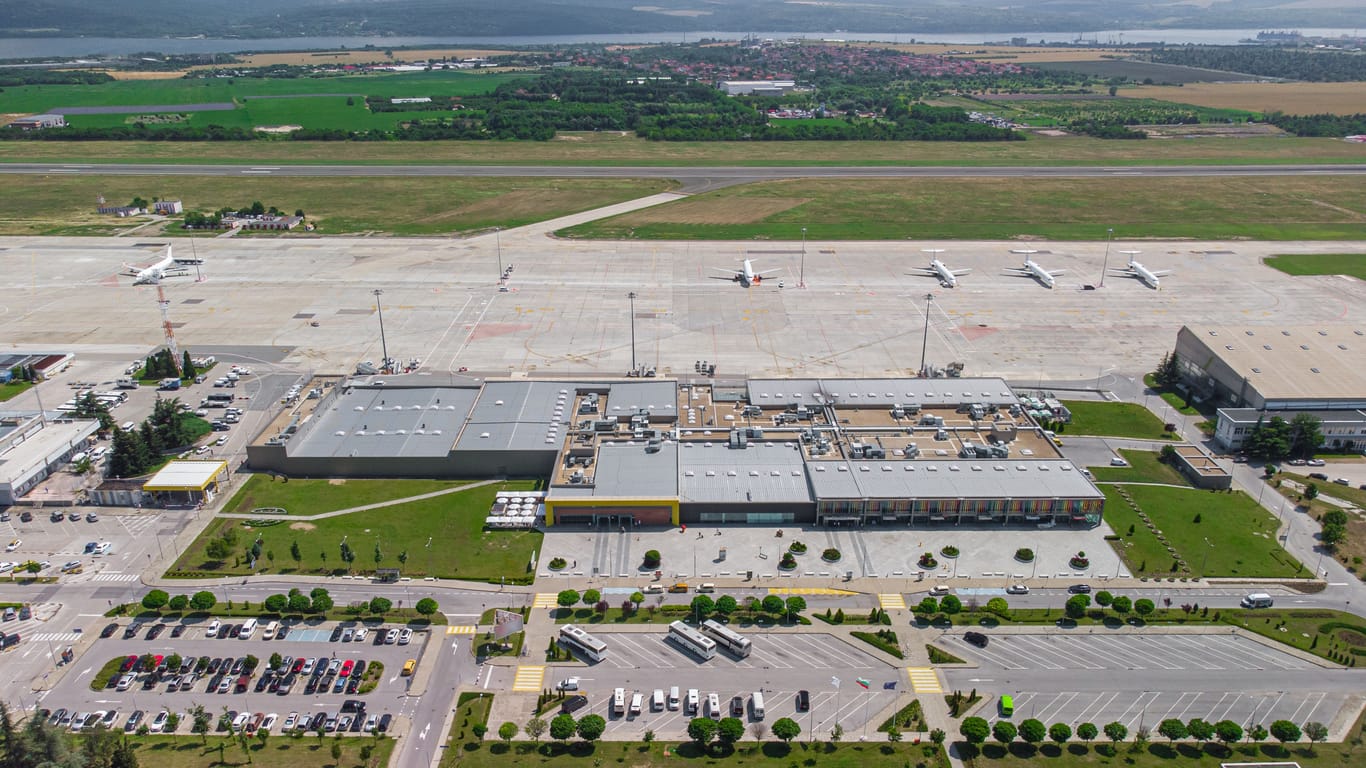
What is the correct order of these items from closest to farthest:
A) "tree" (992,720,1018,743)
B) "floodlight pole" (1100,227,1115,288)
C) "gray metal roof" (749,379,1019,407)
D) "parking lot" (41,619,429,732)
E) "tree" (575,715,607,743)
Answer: "tree" (992,720,1018,743) < "tree" (575,715,607,743) < "parking lot" (41,619,429,732) < "gray metal roof" (749,379,1019,407) < "floodlight pole" (1100,227,1115,288)

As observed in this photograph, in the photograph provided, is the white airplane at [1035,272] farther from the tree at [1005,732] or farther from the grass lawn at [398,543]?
the tree at [1005,732]

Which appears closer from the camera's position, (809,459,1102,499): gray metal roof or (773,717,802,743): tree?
(773,717,802,743): tree

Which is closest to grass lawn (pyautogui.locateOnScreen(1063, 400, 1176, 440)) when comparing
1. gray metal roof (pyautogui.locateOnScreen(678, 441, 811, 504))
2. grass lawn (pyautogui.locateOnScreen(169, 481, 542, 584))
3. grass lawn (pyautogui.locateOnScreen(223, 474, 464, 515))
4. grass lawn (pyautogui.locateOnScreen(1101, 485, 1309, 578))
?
grass lawn (pyautogui.locateOnScreen(1101, 485, 1309, 578))

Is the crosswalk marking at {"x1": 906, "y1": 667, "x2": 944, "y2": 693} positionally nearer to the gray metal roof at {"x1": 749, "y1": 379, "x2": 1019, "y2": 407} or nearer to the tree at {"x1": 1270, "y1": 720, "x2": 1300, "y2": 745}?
the tree at {"x1": 1270, "y1": 720, "x2": 1300, "y2": 745}

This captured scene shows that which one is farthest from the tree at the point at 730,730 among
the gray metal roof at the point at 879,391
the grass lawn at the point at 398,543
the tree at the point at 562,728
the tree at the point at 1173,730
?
the gray metal roof at the point at 879,391

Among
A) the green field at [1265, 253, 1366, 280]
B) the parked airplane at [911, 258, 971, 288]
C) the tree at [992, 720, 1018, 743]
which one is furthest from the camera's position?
the green field at [1265, 253, 1366, 280]

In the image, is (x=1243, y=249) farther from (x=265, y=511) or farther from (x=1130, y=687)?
(x=265, y=511)

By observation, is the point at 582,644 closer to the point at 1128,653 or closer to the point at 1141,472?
the point at 1128,653

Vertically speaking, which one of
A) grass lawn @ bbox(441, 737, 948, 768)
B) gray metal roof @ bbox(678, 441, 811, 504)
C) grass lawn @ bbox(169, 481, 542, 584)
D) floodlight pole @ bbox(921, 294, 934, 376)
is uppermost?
floodlight pole @ bbox(921, 294, 934, 376)
